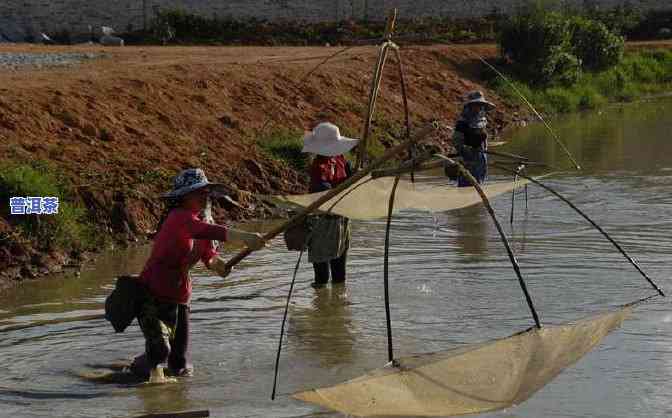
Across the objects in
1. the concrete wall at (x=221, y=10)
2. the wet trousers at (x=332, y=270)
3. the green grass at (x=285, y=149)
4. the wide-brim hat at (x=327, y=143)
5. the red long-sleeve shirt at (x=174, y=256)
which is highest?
the concrete wall at (x=221, y=10)

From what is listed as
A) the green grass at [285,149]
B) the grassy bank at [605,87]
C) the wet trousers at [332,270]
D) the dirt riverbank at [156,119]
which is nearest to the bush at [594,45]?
the grassy bank at [605,87]

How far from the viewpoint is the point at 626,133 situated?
22.7 metres

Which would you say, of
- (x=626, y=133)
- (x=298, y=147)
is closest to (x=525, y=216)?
(x=298, y=147)

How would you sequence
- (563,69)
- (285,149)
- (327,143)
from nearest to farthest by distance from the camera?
(327,143), (285,149), (563,69)

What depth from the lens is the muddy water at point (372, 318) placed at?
750 centimetres

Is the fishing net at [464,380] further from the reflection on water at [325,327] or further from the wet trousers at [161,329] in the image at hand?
the reflection on water at [325,327]

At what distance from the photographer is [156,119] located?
615 inches

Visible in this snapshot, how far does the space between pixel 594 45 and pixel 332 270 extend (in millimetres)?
20758

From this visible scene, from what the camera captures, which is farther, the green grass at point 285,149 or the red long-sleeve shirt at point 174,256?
the green grass at point 285,149

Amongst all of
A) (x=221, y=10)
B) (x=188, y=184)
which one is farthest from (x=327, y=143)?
(x=221, y=10)

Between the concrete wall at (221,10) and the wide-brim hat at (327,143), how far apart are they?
27.1 m

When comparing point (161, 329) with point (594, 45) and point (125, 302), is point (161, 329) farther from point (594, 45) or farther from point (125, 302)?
point (594, 45)

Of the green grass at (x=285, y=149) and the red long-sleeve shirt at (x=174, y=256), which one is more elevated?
the red long-sleeve shirt at (x=174, y=256)

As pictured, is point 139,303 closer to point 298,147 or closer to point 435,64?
point 298,147
